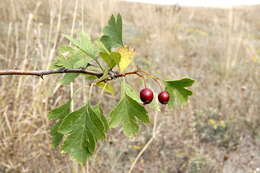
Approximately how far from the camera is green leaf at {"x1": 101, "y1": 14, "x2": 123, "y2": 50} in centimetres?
57

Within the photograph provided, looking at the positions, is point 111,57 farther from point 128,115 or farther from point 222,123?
point 222,123

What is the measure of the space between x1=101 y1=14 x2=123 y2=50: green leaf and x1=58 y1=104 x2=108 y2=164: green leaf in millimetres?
158

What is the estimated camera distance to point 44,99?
1.61m

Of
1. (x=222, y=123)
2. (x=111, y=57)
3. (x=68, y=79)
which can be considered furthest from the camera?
(x=222, y=123)

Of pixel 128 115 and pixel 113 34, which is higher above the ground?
pixel 113 34

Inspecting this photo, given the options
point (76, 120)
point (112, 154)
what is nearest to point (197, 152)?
point (112, 154)

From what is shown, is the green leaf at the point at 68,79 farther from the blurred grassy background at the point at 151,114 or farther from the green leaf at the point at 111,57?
the blurred grassy background at the point at 151,114

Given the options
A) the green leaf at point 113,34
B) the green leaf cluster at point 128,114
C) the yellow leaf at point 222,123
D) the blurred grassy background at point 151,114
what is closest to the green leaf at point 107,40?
the green leaf at point 113,34

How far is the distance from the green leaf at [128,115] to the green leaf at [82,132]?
3 centimetres

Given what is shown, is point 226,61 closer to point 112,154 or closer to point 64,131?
point 112,154

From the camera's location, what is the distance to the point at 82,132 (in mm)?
484

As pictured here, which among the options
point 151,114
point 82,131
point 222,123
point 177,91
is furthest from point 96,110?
point 222,123

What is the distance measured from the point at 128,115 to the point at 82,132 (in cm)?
A: 9

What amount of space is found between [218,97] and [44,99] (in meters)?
1.73
